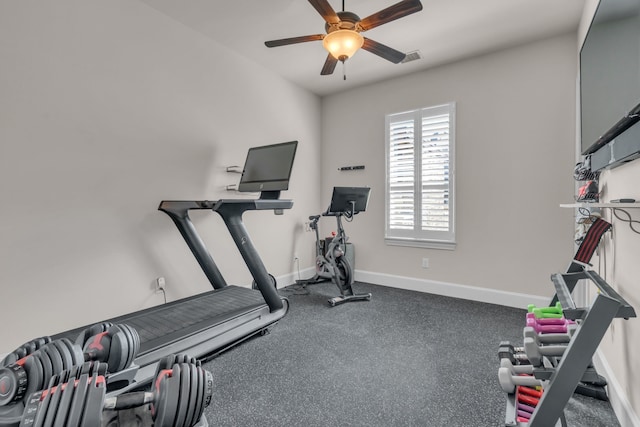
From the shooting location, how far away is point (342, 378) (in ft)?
6.48

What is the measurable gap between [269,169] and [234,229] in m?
0.78

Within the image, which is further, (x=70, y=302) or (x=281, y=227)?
(x=281, y=227)

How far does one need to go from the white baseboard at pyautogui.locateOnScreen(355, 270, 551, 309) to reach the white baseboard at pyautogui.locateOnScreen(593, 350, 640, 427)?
1.31m

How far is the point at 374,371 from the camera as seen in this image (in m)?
2.05

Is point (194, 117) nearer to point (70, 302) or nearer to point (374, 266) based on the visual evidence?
point (70, 302)

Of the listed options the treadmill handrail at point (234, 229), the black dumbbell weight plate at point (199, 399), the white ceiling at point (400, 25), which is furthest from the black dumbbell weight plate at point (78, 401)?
the white ceiling at point (400, 25)

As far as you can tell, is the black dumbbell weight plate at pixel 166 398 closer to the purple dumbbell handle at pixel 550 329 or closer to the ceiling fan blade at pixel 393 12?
the purple dumbbell handle at pixel 550 329

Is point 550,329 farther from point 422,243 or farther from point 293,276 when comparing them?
point 293,276

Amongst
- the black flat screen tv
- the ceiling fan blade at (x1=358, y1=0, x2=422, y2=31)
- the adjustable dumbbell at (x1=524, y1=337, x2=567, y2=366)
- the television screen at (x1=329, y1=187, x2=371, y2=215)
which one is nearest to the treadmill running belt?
the black flat screen tv

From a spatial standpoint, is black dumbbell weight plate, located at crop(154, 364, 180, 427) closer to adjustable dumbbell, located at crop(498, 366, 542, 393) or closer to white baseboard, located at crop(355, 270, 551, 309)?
adjustable dumbbell, located at crop(498, 366, 542, 393)

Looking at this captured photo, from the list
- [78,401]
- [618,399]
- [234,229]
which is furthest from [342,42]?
[618,399]

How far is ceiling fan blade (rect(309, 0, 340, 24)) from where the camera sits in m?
1.91

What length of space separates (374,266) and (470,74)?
2.70 meters

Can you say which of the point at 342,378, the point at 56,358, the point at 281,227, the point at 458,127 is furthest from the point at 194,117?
the point at 458,127
